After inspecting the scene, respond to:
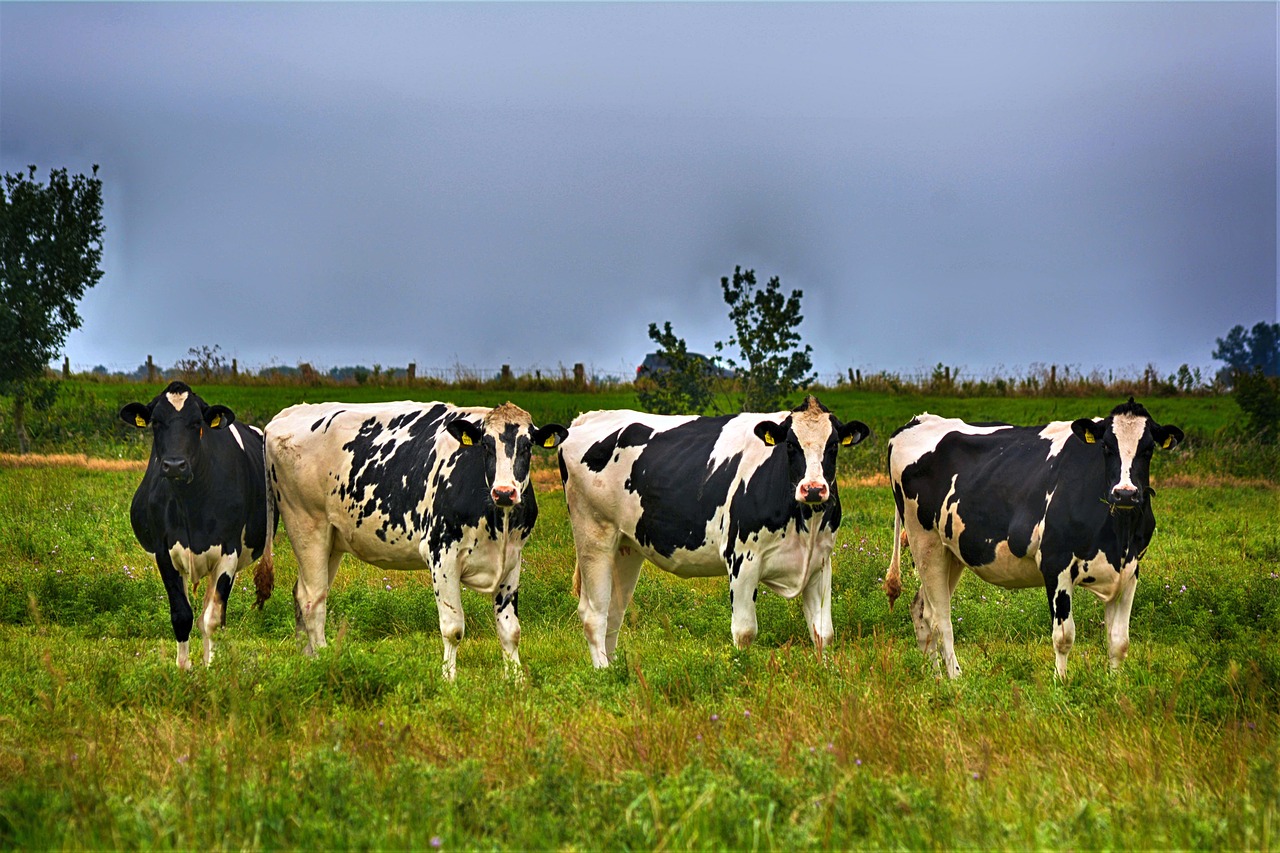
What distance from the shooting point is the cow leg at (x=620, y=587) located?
38.1 feet

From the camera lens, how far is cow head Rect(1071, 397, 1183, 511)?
32.3ft

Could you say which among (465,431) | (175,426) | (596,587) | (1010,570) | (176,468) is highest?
(175,426)

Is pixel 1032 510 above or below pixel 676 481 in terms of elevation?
below

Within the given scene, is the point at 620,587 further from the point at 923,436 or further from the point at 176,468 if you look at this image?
the point at 176,468

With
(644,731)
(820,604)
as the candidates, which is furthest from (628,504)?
(644,731)

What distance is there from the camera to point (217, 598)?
1112cm

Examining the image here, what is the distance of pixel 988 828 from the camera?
562 centimetres

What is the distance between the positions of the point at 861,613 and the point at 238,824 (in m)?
8.77

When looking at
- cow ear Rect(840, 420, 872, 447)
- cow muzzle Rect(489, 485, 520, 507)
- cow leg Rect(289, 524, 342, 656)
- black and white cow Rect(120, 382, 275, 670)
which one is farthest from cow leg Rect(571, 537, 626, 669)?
black and white cow Rect(120, 382, 275, 670)

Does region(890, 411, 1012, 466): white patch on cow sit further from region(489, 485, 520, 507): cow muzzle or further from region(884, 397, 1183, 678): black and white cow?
region(489, 485, 520, 507): cow muzzle

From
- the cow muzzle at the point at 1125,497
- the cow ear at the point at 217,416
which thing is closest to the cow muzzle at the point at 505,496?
the cow ear at the point at 217,416

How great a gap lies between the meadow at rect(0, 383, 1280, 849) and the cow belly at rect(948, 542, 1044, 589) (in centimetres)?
68

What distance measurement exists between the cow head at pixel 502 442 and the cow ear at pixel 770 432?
204cm

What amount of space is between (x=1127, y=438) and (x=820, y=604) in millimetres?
2930
